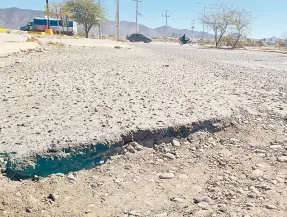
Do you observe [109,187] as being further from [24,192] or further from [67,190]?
[24,192]

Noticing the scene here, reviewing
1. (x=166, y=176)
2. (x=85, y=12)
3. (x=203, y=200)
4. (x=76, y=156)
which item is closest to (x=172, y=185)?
(x=166, y=176)

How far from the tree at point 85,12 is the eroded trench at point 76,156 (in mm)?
48166

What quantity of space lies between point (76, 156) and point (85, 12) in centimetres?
4918

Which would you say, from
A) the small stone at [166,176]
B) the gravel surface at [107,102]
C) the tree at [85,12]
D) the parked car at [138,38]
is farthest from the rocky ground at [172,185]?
the tree at [85,12]

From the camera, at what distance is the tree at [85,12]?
48094 millimetres

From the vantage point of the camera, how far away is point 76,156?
2416mm

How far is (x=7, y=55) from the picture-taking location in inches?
354

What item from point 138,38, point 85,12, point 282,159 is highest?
point 85,12

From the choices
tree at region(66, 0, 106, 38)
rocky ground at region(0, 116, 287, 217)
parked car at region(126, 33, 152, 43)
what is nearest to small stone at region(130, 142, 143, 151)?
rocky ground at region(0, 116, 287, 217)

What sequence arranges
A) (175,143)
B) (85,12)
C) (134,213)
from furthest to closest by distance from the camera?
1. (85,12)
2. (175,143)
3. (134,213)

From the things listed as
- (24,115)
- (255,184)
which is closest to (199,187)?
(255,184)

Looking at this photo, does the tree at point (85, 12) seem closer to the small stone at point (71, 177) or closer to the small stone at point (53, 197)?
the small stone at point (71, 177)

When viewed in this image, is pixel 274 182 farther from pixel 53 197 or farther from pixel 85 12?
pixel 85 12

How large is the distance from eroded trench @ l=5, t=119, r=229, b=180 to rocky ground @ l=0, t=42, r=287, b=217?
6cm
